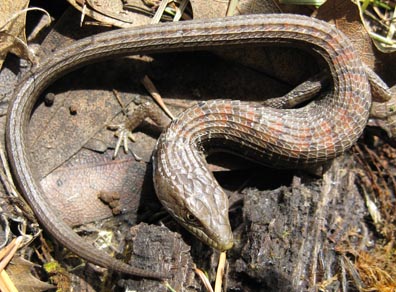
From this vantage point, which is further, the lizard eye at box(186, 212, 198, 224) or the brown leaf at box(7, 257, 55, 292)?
the lizard eye at box(186, 212, 198, 224)

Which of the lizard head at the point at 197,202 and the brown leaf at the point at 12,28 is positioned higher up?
the brown leaf at the point at 12,28

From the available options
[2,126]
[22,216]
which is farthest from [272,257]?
[2,126]

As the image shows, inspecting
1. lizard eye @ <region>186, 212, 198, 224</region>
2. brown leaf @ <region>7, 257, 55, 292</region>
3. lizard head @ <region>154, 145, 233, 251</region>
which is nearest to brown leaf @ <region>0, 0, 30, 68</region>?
lizard head @ <region>154, 145, 233, 251</region>

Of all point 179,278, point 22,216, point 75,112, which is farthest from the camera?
point 75,112

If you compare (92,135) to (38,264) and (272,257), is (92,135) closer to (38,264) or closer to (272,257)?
(38,264)

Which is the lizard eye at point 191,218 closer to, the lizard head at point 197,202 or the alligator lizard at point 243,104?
the lizard head at point 197,202

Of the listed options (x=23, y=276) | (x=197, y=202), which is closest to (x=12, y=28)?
(x=23, y=276)

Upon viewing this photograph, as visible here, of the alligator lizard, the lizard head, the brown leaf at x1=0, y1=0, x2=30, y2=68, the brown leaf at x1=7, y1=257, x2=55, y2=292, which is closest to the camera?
the brown leaf at x1=7, y1=257, x2=55, y2=292

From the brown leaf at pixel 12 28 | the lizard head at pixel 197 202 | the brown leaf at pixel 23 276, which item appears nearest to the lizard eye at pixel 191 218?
the lizard head at pixel 197 202

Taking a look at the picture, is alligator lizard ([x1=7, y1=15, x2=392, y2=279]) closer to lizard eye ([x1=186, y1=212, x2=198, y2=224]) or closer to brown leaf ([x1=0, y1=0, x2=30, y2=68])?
brown leaf ([x1=0, y1=0, x2=30, y2=68])
